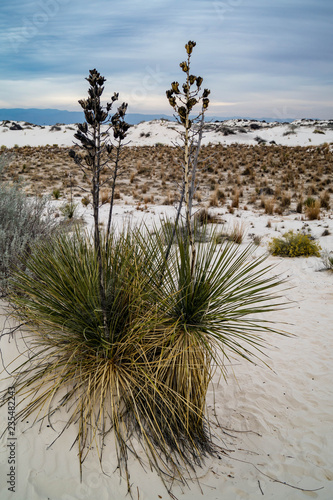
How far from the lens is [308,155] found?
2189 cm

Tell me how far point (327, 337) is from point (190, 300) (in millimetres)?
2619

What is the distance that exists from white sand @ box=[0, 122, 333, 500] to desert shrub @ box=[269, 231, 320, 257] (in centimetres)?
297

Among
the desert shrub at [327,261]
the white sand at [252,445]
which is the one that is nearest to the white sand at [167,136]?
the desert shrub at [327,261]

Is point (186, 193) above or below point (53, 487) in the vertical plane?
above

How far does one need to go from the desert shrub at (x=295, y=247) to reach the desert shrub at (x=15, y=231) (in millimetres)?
4810

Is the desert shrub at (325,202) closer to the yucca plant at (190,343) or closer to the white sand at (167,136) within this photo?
the yucca plant at (190,343)

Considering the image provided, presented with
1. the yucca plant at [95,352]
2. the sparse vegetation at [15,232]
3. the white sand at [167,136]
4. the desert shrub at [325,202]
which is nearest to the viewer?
the yucca plant at [95,352]

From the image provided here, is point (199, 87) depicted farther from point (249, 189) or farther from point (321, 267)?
point (249, 189)

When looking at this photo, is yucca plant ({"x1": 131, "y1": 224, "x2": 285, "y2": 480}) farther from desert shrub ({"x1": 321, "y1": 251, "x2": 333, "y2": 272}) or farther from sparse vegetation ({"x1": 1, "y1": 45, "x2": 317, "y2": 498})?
desert shrub ({"x1": 321, "y1": 251, "x2": 333, "y2": 272})

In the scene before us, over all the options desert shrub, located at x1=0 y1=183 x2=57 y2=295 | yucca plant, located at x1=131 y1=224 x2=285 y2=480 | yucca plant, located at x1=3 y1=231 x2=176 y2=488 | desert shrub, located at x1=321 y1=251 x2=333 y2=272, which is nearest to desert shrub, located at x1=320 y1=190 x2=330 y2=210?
desert shrub, located at x1=321 y1=251 x2=333 y2=272

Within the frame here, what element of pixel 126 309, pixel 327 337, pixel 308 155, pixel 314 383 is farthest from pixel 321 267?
pixel 308 155

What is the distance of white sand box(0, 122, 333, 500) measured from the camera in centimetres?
203

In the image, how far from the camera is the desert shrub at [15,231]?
10.8 feet

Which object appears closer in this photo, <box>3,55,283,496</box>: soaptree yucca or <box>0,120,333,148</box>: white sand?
<box>3,55,283,496</box>: soaptree yucca
